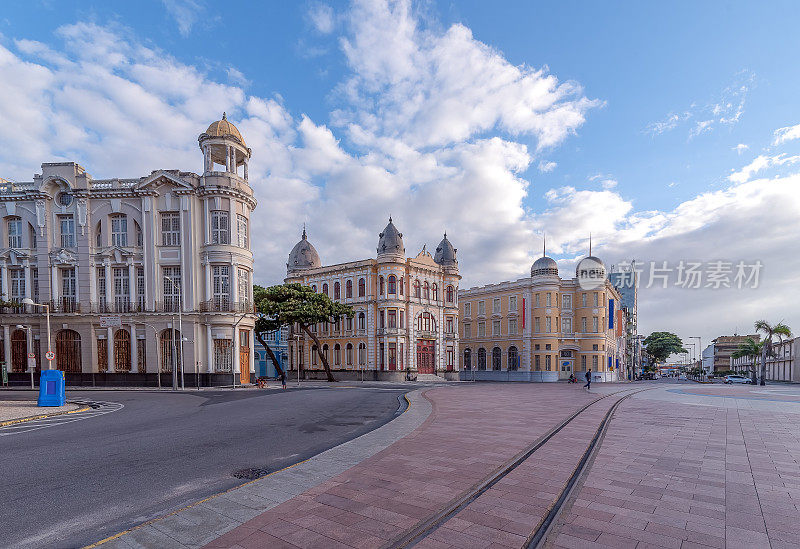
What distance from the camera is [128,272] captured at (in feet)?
107

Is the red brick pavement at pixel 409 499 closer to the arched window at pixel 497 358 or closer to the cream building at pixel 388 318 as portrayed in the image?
the cream building at pixel 388 318

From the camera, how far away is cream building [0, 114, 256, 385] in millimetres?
31859

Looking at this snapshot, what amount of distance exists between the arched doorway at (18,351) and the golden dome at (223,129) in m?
22.6

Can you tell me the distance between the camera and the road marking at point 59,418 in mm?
12609

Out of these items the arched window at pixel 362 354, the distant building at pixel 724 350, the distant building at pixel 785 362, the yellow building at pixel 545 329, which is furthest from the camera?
the distant building at pixel 724 350

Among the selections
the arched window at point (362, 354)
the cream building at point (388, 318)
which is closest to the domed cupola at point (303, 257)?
the cream building at point (388, 318)

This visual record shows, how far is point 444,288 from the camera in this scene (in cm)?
5172

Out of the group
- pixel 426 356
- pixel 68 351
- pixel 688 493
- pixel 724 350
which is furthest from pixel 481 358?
pixel 724 350

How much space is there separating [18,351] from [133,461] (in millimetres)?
35962

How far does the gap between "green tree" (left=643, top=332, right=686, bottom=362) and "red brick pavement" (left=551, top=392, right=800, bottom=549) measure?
106 metres

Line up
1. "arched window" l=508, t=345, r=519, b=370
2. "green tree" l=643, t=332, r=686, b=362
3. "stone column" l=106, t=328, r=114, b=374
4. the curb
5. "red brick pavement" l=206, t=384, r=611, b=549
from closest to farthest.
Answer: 1. "red brick pavement" l=206, t=384, r=611, b=549
2. the curb
3. "stone column" l=106, t=328, r=114, b=374
4. "arched window" l=508, t=345, r=519, b=370
5. "green tree" l=643, t=332, r=686, b=362

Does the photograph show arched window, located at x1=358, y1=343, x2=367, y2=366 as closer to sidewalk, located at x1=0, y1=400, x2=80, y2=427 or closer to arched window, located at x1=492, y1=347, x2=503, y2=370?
arched window, located at x1=492, y1=347, x2=503, y2=370

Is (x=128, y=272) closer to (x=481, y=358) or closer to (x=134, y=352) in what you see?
(x=134, y=352)

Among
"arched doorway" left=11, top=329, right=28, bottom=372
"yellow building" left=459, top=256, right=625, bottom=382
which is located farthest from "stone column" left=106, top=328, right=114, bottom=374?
"yellow building" left=459, top=256, right=625, bottom=382
